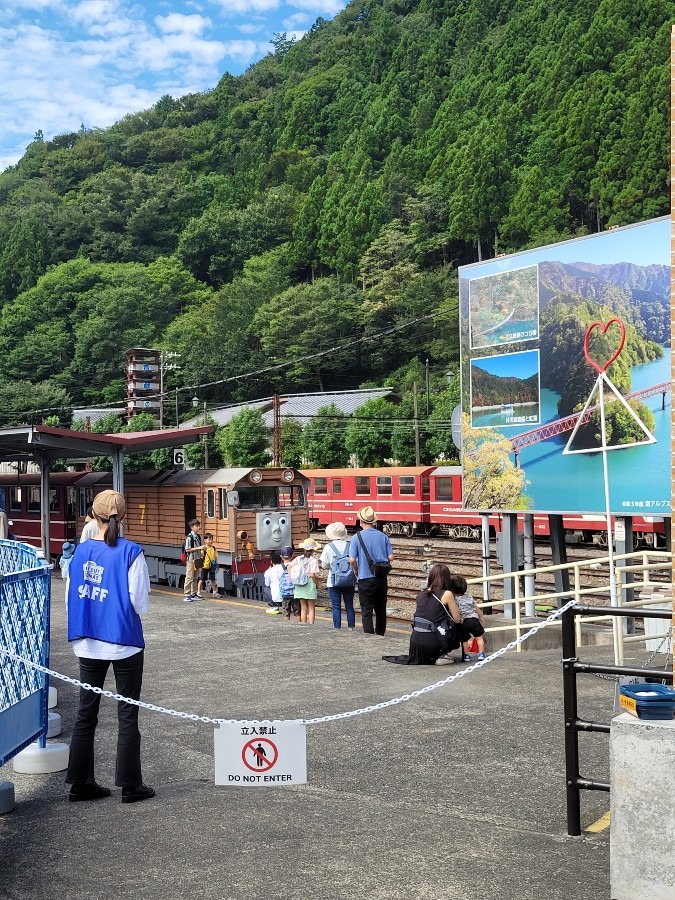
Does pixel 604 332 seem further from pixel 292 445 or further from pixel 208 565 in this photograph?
pixel 292 445

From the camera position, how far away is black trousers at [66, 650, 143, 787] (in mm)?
5742

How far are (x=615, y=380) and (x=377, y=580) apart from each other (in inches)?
153

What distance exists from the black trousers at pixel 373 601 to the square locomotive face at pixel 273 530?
428 inches

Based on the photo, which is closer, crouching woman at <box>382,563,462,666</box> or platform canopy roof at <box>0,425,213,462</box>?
crouching woman at <box>382,563,462,666</box>

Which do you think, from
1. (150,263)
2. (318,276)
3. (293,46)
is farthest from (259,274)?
(293,46)

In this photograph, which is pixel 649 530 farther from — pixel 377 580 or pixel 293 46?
pixel 293 46

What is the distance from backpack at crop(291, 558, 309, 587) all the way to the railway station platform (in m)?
4.75

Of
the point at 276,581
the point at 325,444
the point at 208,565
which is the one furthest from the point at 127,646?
the point at 325,444

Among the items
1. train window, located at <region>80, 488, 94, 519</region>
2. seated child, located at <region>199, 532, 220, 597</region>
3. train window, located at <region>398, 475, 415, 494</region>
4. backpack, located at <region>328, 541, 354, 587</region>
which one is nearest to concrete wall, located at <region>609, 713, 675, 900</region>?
backpack, located at <region>328, 541, 354, 587</region>

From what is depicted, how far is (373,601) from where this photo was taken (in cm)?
1281

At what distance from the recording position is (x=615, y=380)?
1157 centimetres

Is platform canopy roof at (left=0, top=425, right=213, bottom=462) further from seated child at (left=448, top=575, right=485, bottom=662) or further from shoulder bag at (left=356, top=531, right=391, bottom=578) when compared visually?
seated child at (left=448, top=575, right=485, bottom=662)

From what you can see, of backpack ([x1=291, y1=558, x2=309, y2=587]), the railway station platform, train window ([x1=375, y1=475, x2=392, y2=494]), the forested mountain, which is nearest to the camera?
the railway station platform

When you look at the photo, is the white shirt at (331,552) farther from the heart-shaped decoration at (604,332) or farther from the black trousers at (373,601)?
the heart-shaped decoration at (604,332)
